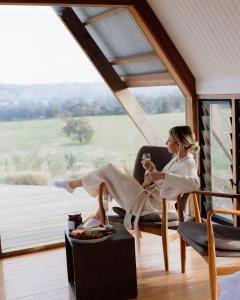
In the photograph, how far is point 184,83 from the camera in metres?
4.14

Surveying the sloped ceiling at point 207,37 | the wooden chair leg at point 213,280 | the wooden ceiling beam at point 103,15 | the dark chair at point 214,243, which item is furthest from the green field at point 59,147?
the wooden chair leg at point 213,280

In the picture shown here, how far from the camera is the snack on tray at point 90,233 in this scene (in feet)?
9.54

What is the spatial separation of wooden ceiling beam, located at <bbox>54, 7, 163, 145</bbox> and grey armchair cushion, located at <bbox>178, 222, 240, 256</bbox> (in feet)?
5.98

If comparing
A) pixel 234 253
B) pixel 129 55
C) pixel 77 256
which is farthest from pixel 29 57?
pixel 234 253

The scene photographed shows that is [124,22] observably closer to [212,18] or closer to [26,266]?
[212,18]

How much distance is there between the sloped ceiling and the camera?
3291mm

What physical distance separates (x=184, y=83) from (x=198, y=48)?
44cm

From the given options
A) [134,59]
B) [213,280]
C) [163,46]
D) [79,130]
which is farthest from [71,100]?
[213,280]

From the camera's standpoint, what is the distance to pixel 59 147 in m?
4.66

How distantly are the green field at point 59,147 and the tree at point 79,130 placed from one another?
4 cm

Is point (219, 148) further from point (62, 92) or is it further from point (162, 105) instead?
point (62, 92)

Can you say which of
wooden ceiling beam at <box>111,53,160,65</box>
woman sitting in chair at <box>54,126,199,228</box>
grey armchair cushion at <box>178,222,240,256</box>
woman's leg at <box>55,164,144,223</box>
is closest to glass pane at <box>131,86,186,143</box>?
wooden ceiling beam at <box>111,53,160,65</box>

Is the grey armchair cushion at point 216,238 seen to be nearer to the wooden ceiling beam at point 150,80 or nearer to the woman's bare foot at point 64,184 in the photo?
the woman's bare foot at point 64,184

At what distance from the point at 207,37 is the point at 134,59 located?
2.93 feet
